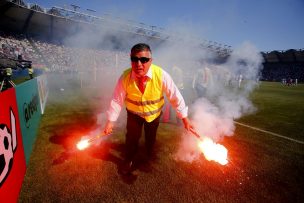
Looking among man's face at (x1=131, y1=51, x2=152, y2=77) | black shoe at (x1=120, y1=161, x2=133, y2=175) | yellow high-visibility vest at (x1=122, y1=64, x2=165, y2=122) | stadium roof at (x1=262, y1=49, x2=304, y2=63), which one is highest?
stadium roof at (x1=262, y1=49, x2=304, y2=63)

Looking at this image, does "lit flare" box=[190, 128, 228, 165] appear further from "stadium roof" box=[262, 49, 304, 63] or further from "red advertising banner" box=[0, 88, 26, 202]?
"stadium roof" box=[262, 49, 304, 63]

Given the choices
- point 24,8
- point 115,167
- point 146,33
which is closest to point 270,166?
point 115,167

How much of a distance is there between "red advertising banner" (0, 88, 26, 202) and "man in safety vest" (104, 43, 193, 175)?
1.36m

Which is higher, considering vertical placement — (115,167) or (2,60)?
(2,60)

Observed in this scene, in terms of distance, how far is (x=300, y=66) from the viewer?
1916 inches

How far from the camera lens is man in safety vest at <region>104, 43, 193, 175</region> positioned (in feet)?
9.80

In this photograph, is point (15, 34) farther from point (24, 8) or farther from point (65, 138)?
point (65, 138)

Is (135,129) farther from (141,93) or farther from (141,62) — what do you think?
(141,62)

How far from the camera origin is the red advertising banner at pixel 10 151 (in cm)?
247

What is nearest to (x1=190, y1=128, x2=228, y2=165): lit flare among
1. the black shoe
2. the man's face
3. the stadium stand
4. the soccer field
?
the soccer field

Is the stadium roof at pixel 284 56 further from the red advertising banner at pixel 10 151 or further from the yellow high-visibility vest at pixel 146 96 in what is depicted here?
the red advertising banner at pixel 10 151

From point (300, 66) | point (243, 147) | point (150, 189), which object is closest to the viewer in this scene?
point (150, 189)

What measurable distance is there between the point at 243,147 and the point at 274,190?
1.77 meters

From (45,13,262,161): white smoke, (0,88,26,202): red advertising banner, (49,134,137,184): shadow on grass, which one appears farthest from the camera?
(45,13,262,161): white smoke
